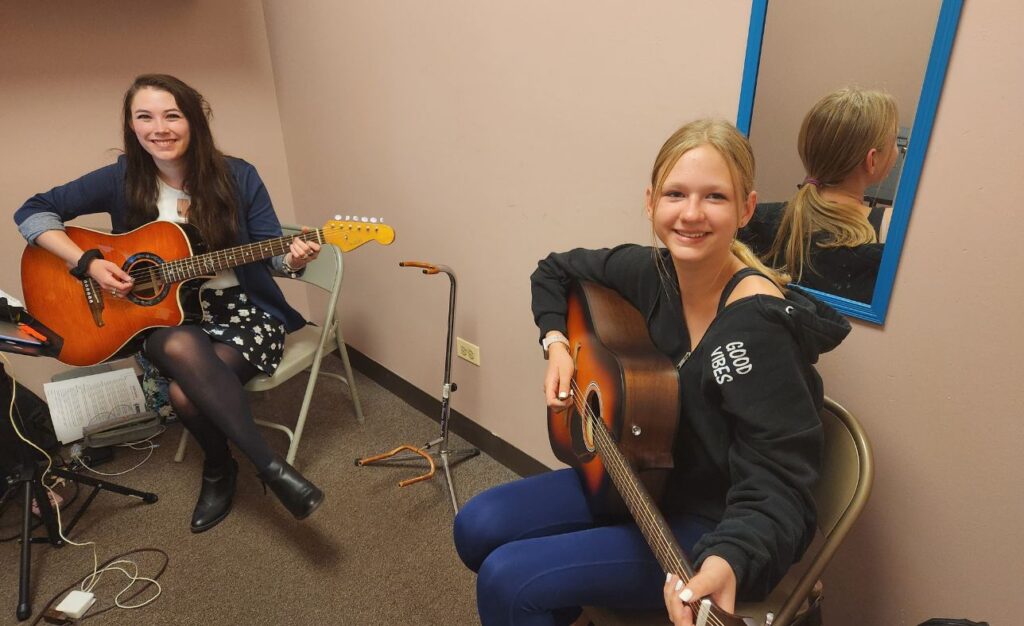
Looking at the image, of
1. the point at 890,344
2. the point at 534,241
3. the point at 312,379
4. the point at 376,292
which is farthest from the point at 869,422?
the point at 376,292

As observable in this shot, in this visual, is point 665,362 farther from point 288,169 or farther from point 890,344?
point 288,169

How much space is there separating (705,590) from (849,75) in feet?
2.96

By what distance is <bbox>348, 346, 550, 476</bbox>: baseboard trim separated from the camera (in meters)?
2.12

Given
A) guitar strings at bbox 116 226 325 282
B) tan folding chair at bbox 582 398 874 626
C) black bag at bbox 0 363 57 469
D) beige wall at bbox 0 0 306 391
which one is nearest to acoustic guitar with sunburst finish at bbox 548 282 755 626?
tan folding chair at bbox 582 398 874 626

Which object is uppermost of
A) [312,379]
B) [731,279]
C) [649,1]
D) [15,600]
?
[649,1]

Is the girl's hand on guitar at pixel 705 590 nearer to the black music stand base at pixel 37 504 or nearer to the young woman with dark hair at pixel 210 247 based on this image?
the young woman with dark hair at pixel 210 247

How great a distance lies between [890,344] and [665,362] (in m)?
0.44

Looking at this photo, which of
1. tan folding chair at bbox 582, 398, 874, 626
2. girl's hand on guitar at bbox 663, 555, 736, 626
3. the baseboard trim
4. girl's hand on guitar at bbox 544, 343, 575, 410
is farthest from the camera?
the baseboard trim

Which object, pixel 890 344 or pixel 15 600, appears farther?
pixel 15 600

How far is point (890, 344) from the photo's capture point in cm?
113

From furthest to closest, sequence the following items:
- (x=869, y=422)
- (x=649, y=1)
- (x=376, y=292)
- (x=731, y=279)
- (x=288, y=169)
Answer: (x=288, y=169), (x=376, y=292), (x=649, y=1), (x=869, y=422), (x=731, y=279)

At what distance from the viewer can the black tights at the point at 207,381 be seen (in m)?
1.77

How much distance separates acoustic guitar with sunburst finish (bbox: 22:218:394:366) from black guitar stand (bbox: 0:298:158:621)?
17 centimetres

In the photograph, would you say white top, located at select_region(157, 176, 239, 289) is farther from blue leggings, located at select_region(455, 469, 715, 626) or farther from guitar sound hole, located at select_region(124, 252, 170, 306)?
blue leggings, located at select_region(455, 469, 715, 626)
